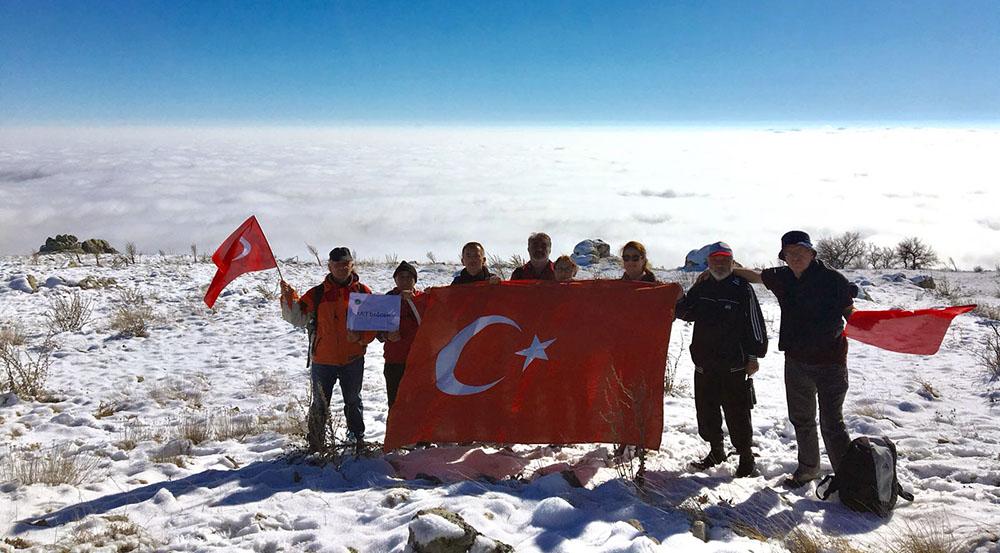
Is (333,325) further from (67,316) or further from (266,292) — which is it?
(266,292)

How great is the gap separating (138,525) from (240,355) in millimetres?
5892

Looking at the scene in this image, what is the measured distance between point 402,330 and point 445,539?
2.77 m

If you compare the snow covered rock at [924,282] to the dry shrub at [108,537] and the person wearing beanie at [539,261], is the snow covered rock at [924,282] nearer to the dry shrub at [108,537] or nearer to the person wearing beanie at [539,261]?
the person wearing beanie at [539,261]

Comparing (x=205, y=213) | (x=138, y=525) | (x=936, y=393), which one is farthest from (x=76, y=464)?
(x=205, y=213)

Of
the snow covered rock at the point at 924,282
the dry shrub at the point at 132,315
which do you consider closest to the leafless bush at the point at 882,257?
the snow covered rock at the point at 924,282

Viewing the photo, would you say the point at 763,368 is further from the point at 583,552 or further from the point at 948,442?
the point at 583,552

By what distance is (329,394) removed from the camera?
6.03 meters

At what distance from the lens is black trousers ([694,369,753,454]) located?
5270mm

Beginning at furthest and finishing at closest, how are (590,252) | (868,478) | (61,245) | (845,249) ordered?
1. (845,249)
2. (61,245)
3. (590,252)
4. (868,478)

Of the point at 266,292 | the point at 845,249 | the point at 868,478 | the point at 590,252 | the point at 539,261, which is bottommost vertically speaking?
the point at 868,478

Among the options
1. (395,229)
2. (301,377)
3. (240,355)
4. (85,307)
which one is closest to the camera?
(301,377)

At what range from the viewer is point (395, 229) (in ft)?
563

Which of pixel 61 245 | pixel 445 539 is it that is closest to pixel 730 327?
pixel 445 539

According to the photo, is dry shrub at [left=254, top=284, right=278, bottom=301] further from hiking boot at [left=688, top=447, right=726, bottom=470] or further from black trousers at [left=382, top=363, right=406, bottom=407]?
hiking boot at [left=688, top=447, right=726, bottom=470]
